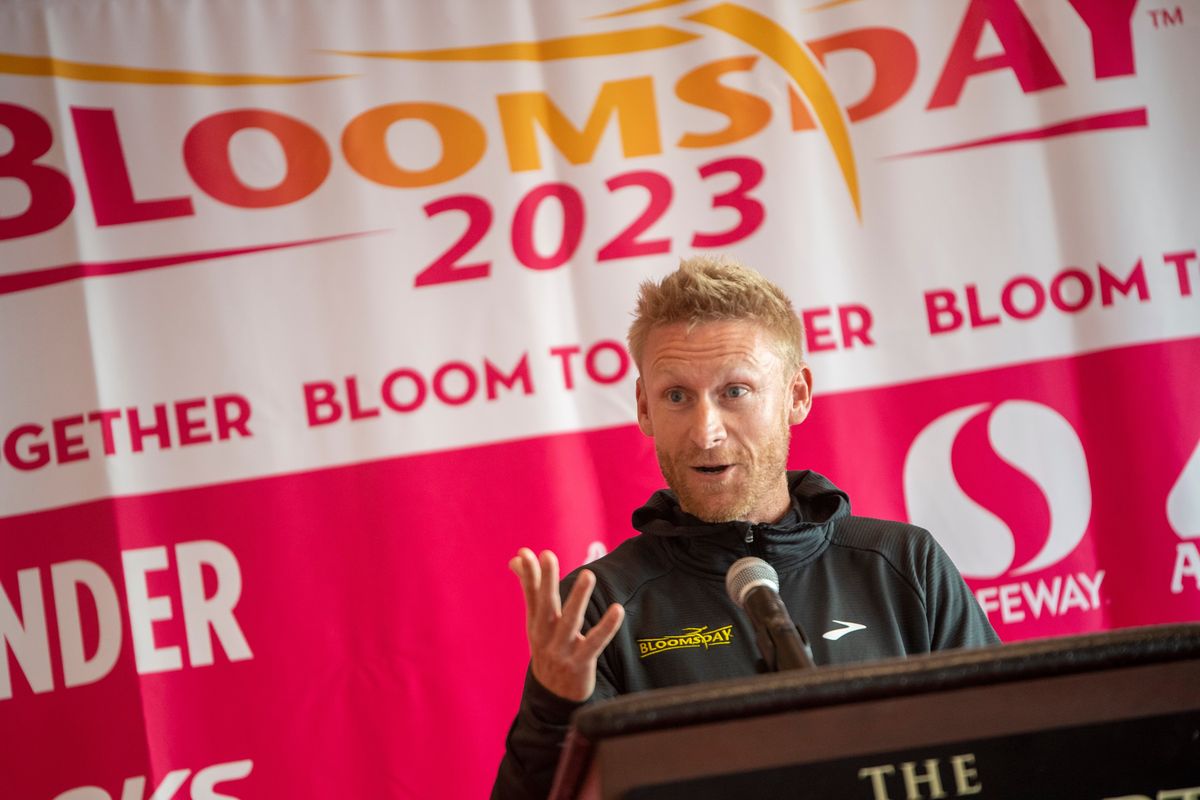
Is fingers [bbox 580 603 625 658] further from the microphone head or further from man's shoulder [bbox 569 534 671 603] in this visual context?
man's shoulder [bbox 569 534 671 603]

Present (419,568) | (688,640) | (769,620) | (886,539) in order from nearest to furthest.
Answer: (769,620) < (688,640) < (886,539) < (419,568)

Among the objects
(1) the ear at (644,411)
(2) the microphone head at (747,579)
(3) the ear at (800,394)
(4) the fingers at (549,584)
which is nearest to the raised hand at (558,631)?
(4) the fingers at (549,584)

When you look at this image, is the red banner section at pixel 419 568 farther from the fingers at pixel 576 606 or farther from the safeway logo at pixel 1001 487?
the fingers at pixel 576 606

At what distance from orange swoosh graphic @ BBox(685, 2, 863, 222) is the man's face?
124 cm

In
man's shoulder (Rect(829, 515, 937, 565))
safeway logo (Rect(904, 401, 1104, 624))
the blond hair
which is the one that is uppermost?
the blond hair

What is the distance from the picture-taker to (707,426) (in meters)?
1.61

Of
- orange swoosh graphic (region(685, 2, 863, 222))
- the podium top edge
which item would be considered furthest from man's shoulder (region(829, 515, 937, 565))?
orange swoosh graphic (region(685, 2, 863, 222))

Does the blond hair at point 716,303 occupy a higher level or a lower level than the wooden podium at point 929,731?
higher

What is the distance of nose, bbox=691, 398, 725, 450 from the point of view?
161 cm

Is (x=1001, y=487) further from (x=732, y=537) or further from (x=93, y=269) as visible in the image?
(x=93, y=269)

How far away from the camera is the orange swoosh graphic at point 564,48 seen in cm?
277

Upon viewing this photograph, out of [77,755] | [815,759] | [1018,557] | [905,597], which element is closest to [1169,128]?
[1018,557]

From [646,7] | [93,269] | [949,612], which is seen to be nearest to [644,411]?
[949,612]

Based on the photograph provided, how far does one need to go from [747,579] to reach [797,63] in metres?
1.94
